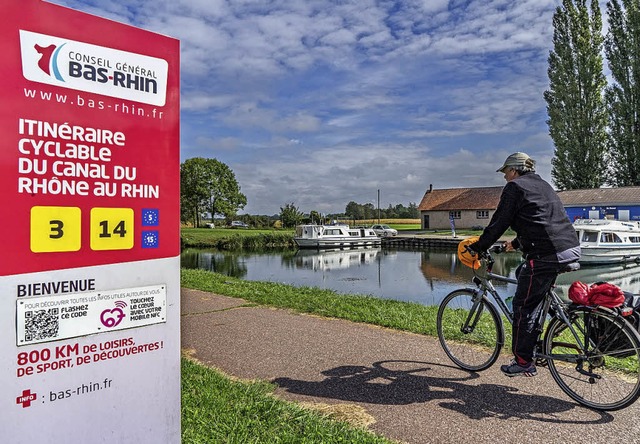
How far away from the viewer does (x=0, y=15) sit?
1.88m

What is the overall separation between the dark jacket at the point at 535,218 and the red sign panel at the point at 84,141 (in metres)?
2.72

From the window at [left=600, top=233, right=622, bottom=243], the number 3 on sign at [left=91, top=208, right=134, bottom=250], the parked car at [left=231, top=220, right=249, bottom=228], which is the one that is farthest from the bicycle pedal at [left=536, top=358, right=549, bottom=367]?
the parked car at [left=231, top=220, right=249, bottom=228]

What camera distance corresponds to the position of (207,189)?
62.2 metres

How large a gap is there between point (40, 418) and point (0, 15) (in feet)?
5.36

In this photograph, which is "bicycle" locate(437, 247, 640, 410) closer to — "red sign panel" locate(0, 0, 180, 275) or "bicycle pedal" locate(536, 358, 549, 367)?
"bicycle pedal" locate(536, 358, 549, 367)

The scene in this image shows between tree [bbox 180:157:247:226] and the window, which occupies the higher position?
tree [bbox 180:157:247:226]

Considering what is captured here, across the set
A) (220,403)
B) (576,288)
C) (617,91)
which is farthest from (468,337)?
(617,91)

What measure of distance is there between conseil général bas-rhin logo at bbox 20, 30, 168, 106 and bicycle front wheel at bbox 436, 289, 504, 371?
3.59 metres

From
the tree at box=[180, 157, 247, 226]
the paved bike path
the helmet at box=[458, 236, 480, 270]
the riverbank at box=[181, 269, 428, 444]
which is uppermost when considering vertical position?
the tree at box=[180, 157, 247, 226]

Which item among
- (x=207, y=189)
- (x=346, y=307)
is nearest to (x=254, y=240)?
(x=207, y=189)

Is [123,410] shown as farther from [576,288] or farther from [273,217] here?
[273,217]

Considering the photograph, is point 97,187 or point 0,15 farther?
point 97,187

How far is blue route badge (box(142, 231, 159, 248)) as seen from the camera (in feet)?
7.69

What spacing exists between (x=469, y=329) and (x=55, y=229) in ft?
13.3
